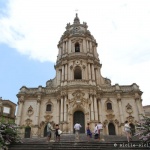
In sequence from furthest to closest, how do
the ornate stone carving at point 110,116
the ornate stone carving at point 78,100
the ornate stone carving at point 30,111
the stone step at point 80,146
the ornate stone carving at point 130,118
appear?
the ornate stone carving at point 30,111, the ornate stone carving at point 110,116, the ornate stone carving at point 130,118, the ornate stone carving at point 78,100, the stone step at point 80,146

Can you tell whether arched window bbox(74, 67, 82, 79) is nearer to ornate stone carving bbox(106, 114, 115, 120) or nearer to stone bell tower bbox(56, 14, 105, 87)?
stone bell tower bbox(56, 14, 105, 87)

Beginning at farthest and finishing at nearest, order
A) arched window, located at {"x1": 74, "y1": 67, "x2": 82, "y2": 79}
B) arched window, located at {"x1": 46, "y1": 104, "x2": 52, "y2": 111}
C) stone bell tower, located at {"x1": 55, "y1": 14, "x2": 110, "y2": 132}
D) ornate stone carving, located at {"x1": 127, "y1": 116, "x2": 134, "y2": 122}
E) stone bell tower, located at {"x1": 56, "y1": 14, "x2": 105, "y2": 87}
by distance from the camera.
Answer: arched window, located at {"x1": 74, "y1": 67, "x2": 82, "y2": 79} < stone bell tower, located at {"x1": 56, "y1": 14, "x2": 105, "y2": 87} < arched window, located at {"x1": 46, "y1": 104, "x2": 52, "y2": 111} < ornate stone carving, located at {"x1": 127, "y1": 116, "x2": 134, "y2": 122} < stone bell tower, located at {"x1": 55, "y1": 14, "x2": 110, "y2": 132}

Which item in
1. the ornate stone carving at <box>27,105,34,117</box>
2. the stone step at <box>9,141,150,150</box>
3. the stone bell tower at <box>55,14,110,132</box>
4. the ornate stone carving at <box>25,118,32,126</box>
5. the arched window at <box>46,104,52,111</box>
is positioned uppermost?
the stone bell tower at <box>55,14,110,132</box>

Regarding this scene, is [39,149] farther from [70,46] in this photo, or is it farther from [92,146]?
[70,46]

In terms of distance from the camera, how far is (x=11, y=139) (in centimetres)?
1537

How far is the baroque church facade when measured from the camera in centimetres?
3133

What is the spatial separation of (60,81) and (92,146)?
22.1 metres

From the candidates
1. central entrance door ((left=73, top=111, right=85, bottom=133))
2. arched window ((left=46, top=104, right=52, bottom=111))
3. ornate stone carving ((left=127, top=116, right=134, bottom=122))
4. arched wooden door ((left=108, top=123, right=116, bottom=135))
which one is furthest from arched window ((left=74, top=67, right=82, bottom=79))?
ornate stone carving ((left=127, top=116, right=134, bottom=122))

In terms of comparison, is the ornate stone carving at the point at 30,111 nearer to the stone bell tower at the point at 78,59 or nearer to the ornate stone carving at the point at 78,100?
the stone bell tower at the point at 78,59

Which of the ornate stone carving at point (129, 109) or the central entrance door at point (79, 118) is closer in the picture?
the central entrance door at point (79, 118)

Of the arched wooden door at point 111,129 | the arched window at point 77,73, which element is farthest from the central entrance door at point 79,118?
the arched window at point 77,73

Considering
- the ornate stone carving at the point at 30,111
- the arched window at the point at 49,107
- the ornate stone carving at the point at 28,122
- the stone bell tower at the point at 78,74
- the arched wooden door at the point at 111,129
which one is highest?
the stone bell tower at the point at 78,74

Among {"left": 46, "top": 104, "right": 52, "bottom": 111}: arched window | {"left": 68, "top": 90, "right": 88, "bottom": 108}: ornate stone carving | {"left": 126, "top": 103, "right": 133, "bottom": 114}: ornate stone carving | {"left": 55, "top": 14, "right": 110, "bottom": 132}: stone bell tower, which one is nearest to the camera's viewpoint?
{"left": 55, "top": 14, "right": 110, "bottom": 132}: stone bell tower

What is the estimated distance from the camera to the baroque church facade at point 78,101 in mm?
31328
